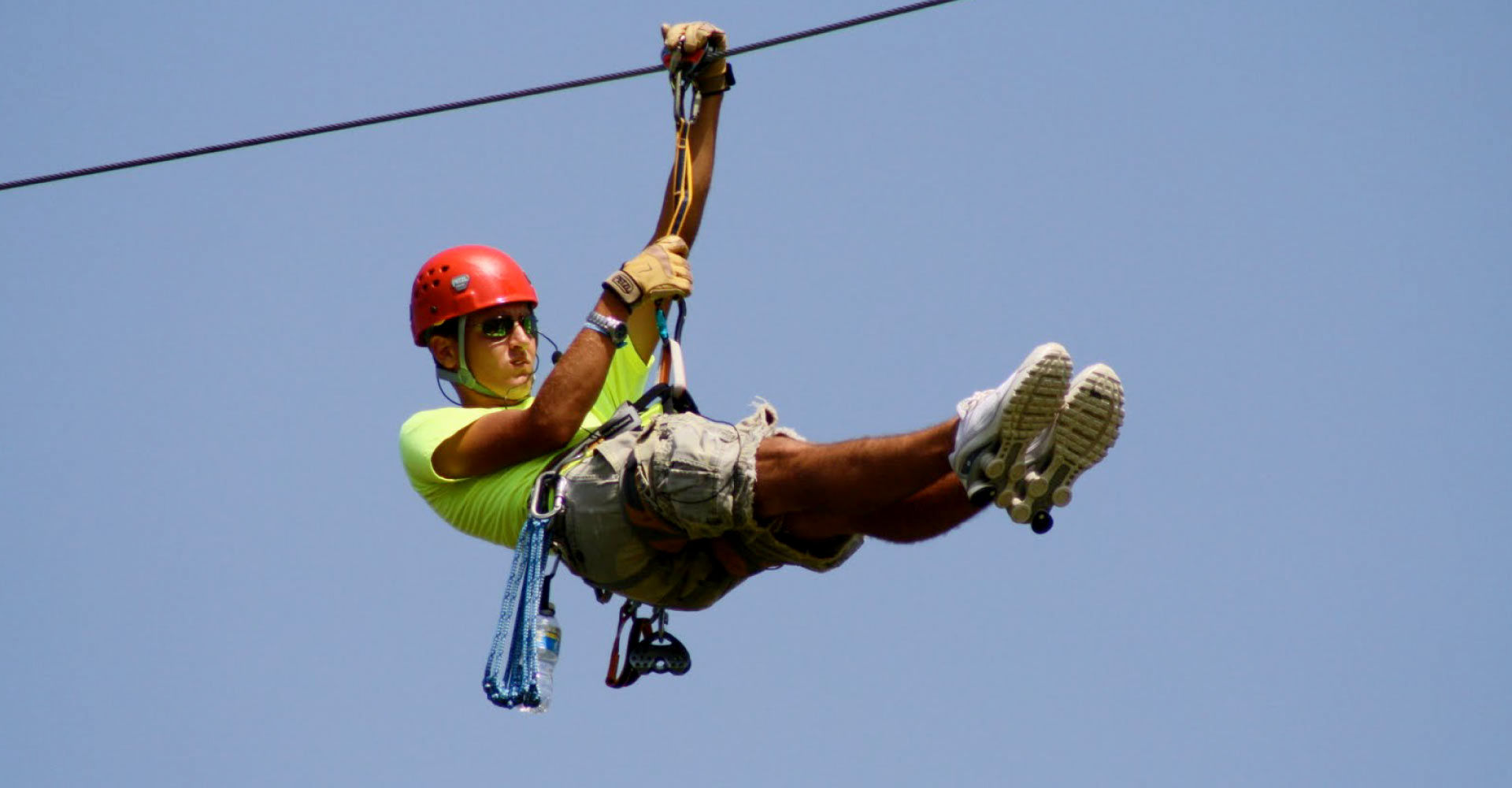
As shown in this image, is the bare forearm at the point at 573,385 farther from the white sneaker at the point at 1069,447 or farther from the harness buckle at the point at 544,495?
the white sneaker at the point at 1069,447

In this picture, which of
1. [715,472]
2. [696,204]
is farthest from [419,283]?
[715,472]

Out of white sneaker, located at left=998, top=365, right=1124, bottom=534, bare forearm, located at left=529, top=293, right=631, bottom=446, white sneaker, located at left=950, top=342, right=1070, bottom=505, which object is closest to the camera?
white sneaker, located at left=950, top=342, right=1070, bottom=505

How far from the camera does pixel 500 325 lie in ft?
27.2

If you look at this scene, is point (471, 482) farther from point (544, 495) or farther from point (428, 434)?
point (544, 495)

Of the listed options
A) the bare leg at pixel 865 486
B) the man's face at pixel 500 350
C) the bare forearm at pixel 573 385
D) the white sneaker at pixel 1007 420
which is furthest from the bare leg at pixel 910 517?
the man's face at pixel 500 350

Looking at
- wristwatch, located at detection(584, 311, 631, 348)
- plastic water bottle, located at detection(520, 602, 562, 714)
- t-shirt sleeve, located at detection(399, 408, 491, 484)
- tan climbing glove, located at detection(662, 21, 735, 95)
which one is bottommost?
plastic water bottle, located at detection(520, 602, 562, 714)

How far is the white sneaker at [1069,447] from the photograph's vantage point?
21.6 ft

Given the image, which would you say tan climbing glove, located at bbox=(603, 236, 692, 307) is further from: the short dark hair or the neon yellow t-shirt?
the short dark hair

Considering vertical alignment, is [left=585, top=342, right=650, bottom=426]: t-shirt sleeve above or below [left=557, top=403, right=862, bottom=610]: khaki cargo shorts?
above

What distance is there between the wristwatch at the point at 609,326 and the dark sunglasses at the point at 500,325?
682 mm

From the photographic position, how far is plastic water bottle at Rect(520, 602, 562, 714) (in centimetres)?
770

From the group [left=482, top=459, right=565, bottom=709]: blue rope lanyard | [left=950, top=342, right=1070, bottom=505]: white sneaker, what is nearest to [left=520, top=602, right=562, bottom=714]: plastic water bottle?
[left=482, top=459, right=565, bottom=709]: blue rope lanyard

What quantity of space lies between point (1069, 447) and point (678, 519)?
4.28 ft

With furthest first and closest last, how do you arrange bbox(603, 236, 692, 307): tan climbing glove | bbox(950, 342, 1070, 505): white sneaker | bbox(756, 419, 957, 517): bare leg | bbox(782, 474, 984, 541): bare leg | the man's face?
1. the man's face
2. bbox(603, 236, 692, 307): tan climbing glove
3. bbox(782, 474, 984, 541): bare leg
4. bbox(756, 419, 957, 517): bare leg
5. bbox(950, 342, 1070, 505): white sneaker
